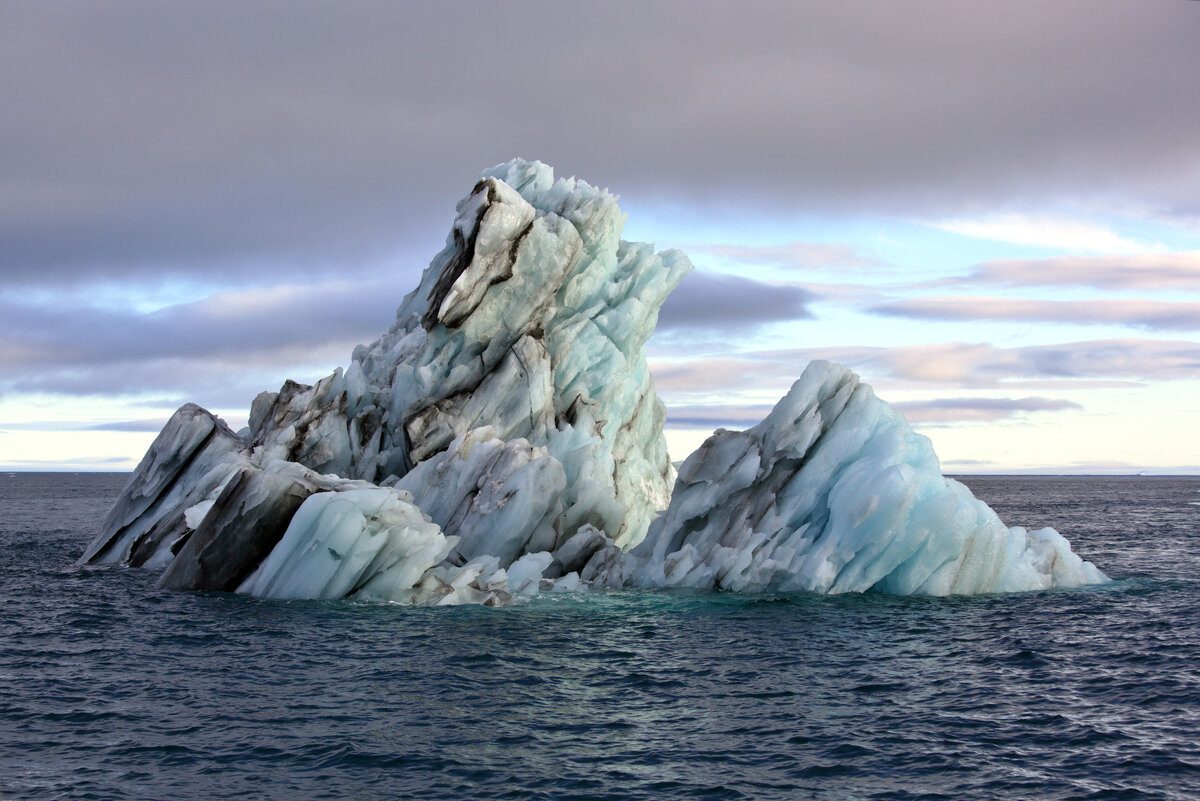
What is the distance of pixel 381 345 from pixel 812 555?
2565cm

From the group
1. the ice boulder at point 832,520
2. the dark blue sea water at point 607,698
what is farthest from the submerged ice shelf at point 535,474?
the dark blue sea water at point 607,698

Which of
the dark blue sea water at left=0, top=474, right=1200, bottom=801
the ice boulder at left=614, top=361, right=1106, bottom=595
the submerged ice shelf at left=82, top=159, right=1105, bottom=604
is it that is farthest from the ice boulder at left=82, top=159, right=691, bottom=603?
the ice boulder at left=614, top=361, right=1106, bottom=595

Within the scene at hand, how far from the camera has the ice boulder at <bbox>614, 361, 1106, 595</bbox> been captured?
104 ft

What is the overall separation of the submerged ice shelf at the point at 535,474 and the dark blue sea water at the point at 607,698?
60.6 inches

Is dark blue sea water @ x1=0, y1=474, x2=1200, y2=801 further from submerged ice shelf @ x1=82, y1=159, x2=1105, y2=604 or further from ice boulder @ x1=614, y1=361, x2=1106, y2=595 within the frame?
submerged ice shelf @ x1=82, y1=159, x2=1105, y2=604

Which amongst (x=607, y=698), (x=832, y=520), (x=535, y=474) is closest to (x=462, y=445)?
(x=535, y=474)

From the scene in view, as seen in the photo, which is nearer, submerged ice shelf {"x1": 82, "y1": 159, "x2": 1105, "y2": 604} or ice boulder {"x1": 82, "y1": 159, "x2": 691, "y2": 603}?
submerged ice shelf {"x1": 82, "y1": 159, "x2": 1105, "y2": 604}

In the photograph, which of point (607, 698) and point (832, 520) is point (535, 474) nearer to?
point (832, 520)

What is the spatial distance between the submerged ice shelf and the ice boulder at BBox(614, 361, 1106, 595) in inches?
3.0

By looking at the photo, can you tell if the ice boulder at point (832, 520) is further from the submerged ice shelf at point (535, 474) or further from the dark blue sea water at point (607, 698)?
the dark blue sea water at point (607, 698)

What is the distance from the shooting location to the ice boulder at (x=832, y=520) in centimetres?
3173

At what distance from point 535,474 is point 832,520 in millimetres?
10841

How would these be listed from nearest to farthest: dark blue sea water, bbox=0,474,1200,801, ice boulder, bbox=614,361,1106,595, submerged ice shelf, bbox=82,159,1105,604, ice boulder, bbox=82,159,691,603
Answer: dark blue sea water, bbox=0,474,1200,801 → ice boulder, bbox=614,361,1106,595 → submerged ice shelf, bbox=82,159,1105,604 → ice boulder, bbox=82,159,691,603

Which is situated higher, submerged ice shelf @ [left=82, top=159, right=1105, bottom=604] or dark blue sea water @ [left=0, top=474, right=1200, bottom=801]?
submerged ice shelf @ [left=82, top=159, right=1105, bottom=604]
